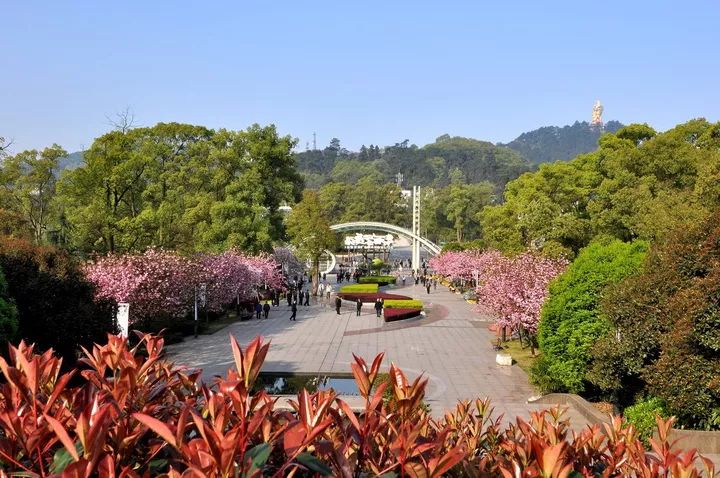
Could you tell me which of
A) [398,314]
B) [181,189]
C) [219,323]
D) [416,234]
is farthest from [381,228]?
[219,323]

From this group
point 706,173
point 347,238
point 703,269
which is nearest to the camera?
point 703,269

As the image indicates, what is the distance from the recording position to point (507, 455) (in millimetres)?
3641

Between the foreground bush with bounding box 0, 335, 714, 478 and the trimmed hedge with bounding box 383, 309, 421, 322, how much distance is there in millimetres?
25789

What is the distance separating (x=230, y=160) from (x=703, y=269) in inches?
1190

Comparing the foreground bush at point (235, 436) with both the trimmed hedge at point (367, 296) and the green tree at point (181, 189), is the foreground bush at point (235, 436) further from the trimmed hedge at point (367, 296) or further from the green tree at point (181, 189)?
the trimmed hedge at point (367, 296)

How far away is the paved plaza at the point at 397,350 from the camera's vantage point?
16.3 metres

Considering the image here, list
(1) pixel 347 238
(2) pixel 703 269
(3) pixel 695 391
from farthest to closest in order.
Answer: (1) pixel 347 238
(2) pixel 703 269
(3) pixel 695 391

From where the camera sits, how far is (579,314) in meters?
15.1

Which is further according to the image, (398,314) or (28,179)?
(28,179)

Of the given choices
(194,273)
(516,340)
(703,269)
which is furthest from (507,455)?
(194,273)

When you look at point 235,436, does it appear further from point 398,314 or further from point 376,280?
point 376,280

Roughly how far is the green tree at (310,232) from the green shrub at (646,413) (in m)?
31.9

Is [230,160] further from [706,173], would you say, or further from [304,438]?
[304,438]

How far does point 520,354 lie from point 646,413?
8.73 m
